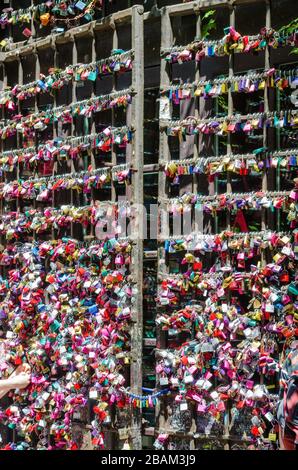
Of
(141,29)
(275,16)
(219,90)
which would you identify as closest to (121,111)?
(141,29)

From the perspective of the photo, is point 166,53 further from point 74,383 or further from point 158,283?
point 74,383

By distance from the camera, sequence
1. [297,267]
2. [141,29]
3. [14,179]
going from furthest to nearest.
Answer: [14,179] → [141,29] → [297,267]

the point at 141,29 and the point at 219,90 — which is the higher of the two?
the point at 141,29

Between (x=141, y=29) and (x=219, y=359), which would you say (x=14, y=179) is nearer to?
(x=141, y=29)

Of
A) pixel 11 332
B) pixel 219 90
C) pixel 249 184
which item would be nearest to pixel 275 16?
Answer: pixel 219 90

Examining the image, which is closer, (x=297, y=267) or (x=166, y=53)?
(x=297, y=267)

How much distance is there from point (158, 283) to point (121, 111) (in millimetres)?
1109

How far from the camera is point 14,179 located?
6.07 meters

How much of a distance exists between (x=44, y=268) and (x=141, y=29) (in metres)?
1.63

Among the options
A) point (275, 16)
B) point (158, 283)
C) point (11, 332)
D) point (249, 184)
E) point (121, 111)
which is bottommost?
point (11, 332)
